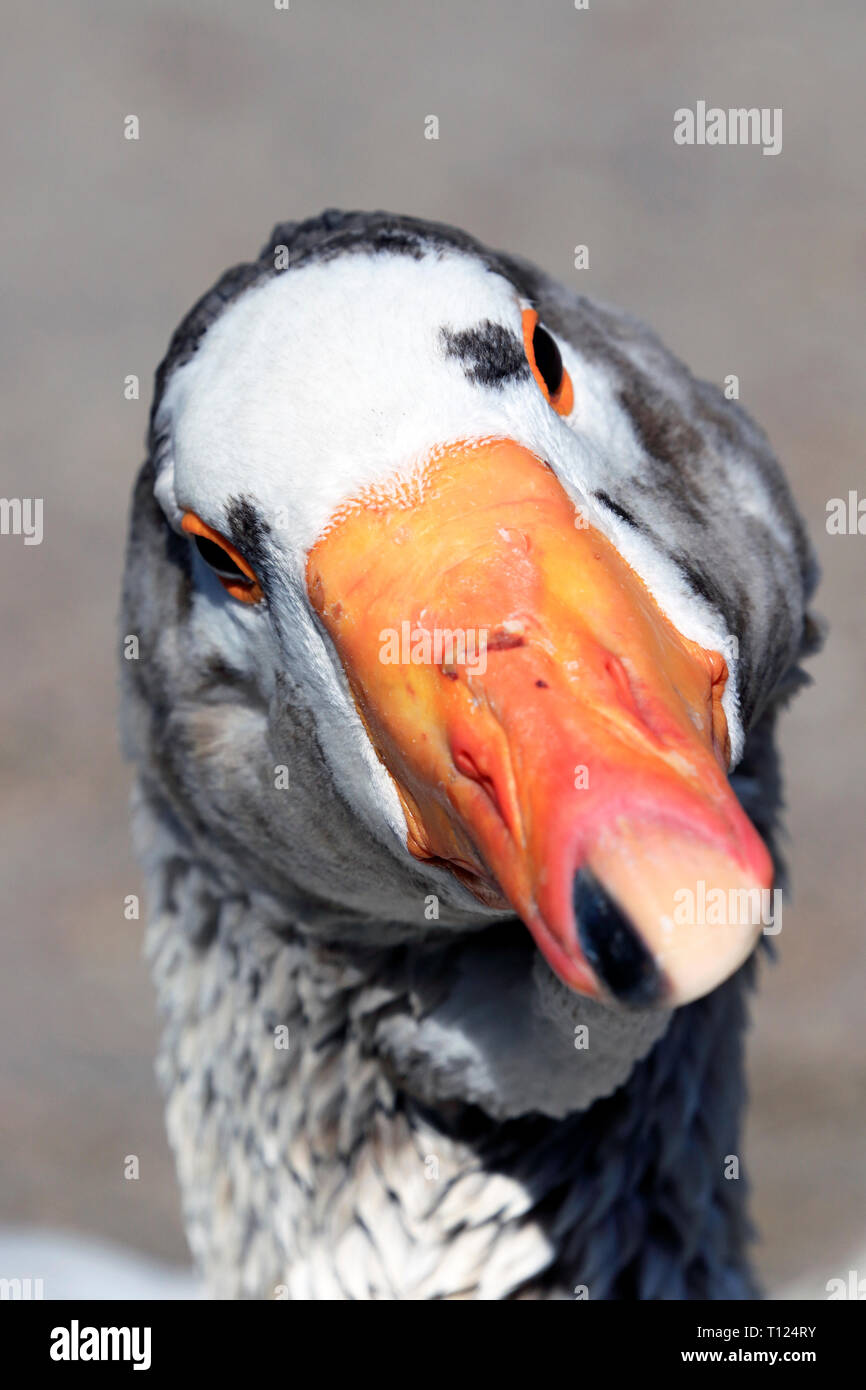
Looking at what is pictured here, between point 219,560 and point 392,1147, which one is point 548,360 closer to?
point 219,560

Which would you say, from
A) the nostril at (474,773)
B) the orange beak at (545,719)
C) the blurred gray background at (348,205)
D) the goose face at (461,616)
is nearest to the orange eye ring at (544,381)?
the goose face at (461,616)

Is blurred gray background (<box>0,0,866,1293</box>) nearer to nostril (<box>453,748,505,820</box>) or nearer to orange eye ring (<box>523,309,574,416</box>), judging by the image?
orange eye ring (<box>523,309,574,416</box>)

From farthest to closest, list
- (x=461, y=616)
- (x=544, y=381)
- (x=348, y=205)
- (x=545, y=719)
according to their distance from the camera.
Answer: (x=348, y=205) < (x=544, y=381) < (x=461, y=616) < (x=545, y=719)

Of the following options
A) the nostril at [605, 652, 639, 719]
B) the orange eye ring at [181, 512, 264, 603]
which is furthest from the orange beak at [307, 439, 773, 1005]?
the orange eye ring at [181, 512, 264, 603]

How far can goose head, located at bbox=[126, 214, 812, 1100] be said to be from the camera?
2.09m

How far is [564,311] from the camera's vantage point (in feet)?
10.3

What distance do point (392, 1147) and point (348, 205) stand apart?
25.9ft

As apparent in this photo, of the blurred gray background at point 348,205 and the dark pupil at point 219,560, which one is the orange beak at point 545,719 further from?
the blurred gray background at point 348,205

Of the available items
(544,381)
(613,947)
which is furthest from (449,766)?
(544,381)

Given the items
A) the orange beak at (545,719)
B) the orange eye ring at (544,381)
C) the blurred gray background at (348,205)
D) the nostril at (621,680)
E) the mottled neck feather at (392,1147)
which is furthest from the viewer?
the blurred gray background at (348,205)

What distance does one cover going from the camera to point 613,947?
205 centimetres

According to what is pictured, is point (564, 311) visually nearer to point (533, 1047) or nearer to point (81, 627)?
point (533, 1047)

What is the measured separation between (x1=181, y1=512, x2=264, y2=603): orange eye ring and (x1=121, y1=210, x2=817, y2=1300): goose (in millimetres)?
13

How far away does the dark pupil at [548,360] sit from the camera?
110 inches
